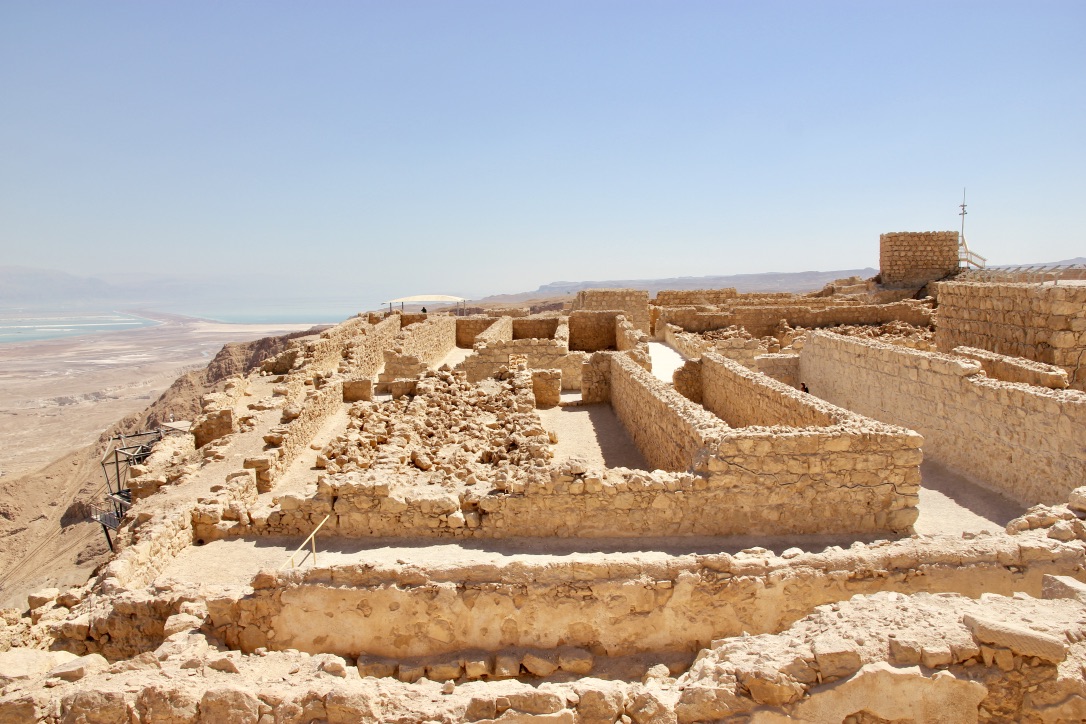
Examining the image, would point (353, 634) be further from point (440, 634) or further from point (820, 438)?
point (820, 438)

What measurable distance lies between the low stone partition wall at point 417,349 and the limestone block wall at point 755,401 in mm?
6738

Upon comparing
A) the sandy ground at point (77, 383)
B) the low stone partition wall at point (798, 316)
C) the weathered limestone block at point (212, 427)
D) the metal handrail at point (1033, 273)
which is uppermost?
the metal handrail at point (1033, 273)

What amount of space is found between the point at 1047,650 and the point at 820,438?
288cm

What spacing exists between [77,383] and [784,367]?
2360 inches

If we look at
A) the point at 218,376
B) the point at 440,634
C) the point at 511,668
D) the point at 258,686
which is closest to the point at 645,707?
the point at 511,668

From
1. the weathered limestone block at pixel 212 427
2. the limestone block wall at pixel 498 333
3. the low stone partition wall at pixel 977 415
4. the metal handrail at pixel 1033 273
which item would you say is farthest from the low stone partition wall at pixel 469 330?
the metal handrail at pixel 1033 273

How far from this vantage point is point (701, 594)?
4836 mm

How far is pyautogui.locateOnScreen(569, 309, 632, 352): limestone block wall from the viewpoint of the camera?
909 inches

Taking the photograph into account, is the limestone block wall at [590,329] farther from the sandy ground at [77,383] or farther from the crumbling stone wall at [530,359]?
the sandy ground at [77,383]

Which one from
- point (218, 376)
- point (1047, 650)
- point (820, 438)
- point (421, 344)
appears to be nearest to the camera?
point (1047, 650)

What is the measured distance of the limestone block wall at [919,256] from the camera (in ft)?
85.4

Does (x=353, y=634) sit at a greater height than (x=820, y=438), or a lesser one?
lesser

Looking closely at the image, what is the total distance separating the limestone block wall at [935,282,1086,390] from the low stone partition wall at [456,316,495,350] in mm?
15640

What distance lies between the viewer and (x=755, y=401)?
30.9 ft
